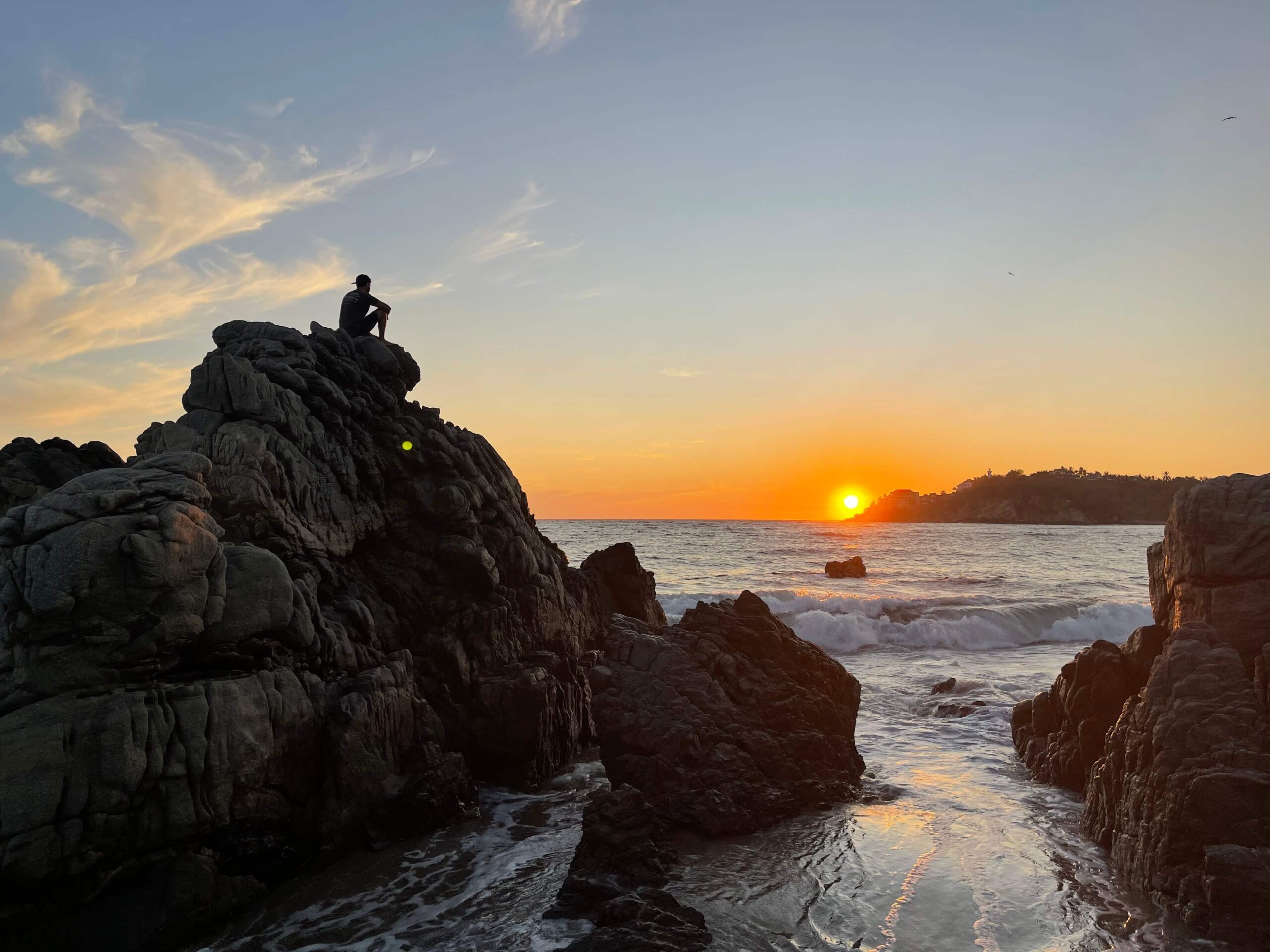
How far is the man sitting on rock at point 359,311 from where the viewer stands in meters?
16.4

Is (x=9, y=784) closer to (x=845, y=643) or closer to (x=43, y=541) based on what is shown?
Answer: (x=43, y=541)

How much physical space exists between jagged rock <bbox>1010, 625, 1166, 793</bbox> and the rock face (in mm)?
7821

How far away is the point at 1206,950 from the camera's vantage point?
715cm

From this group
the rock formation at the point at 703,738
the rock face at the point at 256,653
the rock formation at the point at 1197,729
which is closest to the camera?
the rock formation at the point at 1197,729

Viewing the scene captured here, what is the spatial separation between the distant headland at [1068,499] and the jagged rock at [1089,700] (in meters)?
151

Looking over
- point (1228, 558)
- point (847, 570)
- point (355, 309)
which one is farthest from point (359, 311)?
point (847, 570)

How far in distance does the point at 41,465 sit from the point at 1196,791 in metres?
16.1

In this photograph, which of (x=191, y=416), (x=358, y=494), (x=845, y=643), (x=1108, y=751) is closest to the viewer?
(x=1108, y=751)

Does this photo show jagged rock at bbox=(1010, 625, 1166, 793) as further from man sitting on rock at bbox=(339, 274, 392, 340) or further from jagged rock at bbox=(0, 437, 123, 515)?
jagged rock at bbox=(0, 437, 123, 515)

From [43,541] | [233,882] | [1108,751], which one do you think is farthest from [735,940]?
[43,541]

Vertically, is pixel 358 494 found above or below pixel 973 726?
above

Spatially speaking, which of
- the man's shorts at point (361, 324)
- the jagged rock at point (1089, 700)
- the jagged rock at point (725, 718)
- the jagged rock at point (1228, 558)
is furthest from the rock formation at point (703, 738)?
the man's shorts at point (361, 324)

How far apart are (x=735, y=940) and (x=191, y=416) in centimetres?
1028

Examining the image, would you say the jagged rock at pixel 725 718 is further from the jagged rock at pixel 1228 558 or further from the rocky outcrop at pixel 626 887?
the jagged rock at pixel 1228 558
